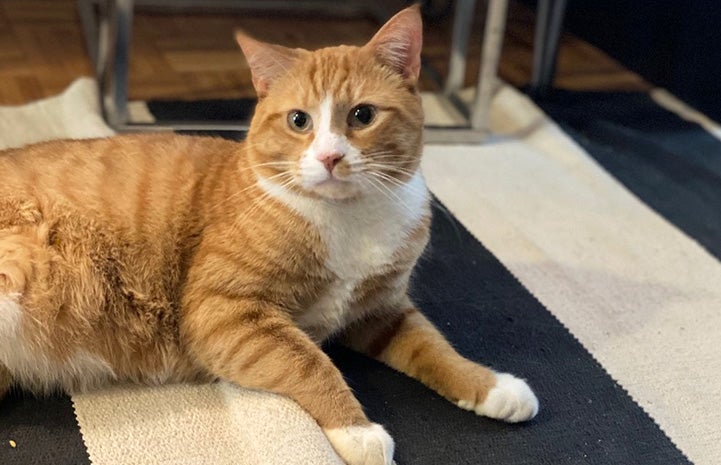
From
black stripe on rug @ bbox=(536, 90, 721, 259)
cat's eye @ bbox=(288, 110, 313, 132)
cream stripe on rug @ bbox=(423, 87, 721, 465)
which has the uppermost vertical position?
cat's eye @ bbox=(288, 110, 313, 132)

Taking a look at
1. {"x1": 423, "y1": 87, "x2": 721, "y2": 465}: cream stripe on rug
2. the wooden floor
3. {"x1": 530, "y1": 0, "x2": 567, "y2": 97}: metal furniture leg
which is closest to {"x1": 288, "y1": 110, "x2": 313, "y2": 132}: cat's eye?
{"x1": 423, "y1": 87, "x2": 721, "y2": 465}: cream stripe on rug

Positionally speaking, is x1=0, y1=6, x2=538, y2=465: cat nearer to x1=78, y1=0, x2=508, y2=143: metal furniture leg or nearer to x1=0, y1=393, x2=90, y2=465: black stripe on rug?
x1=0, y1=393, x2=90, y2=465: black stripe on rug

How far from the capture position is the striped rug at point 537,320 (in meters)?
1.08

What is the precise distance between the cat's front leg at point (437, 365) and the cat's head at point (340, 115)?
24 centimetres

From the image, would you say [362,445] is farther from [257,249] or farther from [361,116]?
[361,116]

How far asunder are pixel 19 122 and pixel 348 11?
132 centimetres

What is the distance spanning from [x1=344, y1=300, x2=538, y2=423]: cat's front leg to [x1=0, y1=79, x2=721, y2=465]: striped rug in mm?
22

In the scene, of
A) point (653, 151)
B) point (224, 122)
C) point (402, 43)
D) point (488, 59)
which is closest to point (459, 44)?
point (488, 59)

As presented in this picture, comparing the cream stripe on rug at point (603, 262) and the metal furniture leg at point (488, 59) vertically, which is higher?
the metal furniture leg at point (488, 59)

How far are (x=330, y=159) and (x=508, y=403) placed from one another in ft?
1.36

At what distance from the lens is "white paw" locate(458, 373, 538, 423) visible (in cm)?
111

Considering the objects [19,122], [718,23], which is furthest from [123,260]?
[718,23]

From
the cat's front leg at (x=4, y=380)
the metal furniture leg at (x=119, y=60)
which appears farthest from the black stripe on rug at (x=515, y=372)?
the metal furniture leg at (x=119, y=60)

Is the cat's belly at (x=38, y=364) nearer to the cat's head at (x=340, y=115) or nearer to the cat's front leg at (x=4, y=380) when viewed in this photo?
the cat's front leg at (x=4, y=380)
